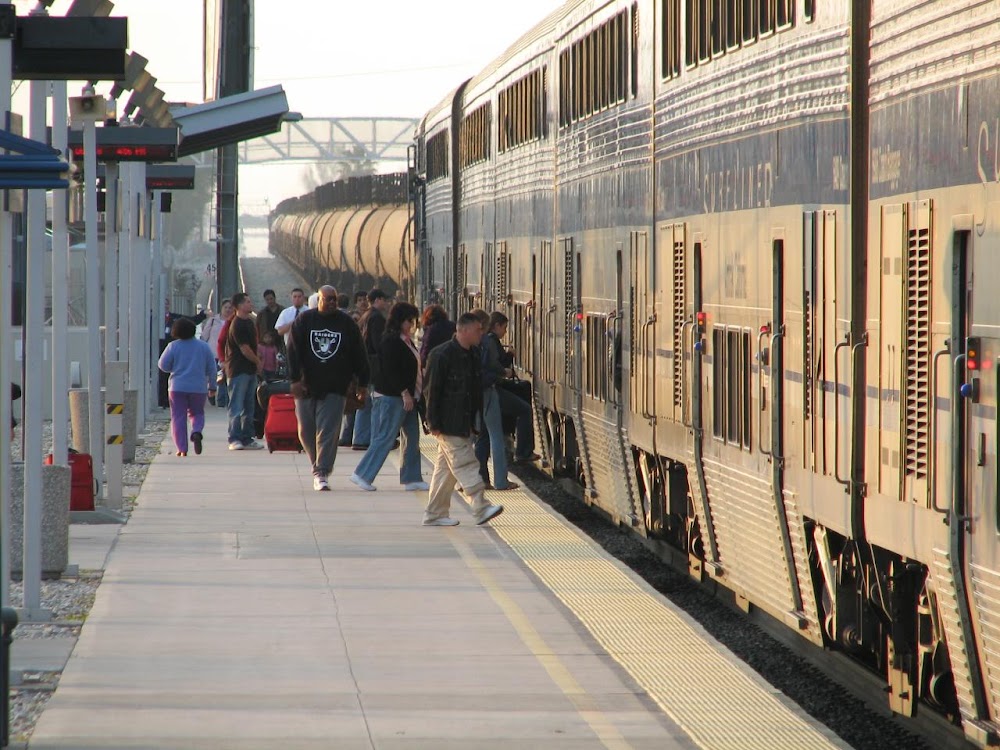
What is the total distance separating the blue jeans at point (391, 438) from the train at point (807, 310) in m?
1.63

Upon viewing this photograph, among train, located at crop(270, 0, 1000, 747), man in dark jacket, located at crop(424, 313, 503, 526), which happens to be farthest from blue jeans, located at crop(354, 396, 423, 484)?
man in dark jacket, located at crop(424, 313, 503, 526)

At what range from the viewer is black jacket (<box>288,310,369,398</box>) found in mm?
16406

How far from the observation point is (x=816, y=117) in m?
8.40

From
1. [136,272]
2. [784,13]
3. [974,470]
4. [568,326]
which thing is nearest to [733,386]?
[784,13]

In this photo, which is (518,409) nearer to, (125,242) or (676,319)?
(676,319)

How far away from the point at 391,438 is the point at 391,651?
7.32m

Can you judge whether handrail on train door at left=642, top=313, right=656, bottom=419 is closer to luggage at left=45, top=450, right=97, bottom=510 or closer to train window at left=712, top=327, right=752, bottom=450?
train window at left=712, top=327, right=752, bottom=450

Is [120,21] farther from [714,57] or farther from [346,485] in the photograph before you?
[346,485]

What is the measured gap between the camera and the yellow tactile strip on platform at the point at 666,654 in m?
7.45

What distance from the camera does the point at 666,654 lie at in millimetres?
9109

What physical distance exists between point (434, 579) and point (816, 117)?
4.50 m

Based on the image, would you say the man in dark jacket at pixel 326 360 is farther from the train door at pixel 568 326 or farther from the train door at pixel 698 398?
the train door at pixel 698 398

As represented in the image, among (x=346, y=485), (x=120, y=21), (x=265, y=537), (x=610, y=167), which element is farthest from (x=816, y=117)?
(x=346, y=485)

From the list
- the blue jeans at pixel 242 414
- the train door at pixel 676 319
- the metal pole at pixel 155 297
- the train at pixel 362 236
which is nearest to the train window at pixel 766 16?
the train door at pixel 676 319
